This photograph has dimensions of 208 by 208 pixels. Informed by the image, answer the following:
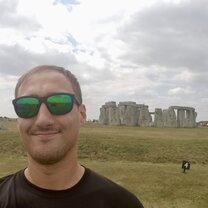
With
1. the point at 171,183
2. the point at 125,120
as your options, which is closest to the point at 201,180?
the point at 171,183

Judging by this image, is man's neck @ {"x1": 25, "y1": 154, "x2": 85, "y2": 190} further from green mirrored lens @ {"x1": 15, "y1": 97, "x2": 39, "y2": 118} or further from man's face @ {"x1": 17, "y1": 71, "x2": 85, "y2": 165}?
green mirrored lens @ {"x1": 15, "y1": 97, "x2": 39, "y2": 118}

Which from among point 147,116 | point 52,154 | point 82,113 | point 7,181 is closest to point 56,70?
point 82,113

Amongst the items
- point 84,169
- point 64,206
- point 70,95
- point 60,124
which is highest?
point 70,95

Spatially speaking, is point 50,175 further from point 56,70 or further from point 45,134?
point 56,70

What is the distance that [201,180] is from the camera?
53.8 feet

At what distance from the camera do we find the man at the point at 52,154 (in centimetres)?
281

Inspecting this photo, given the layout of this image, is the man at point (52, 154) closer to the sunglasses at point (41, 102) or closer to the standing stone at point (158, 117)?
the sunglasses at point (41, 102)

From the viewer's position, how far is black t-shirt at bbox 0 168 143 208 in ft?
9.12

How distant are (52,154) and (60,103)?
0.33 metres

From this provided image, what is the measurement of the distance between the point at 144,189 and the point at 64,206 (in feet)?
39.9

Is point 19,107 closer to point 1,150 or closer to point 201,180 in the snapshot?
point 201,180

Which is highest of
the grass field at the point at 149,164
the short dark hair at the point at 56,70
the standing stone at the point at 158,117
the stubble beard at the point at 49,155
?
the standing stone at the point at 158,117

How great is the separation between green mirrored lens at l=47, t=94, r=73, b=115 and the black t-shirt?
46cm

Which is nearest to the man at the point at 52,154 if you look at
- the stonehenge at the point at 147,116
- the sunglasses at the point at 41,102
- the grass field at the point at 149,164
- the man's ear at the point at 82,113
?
the sunglasses at the point at 41,102
